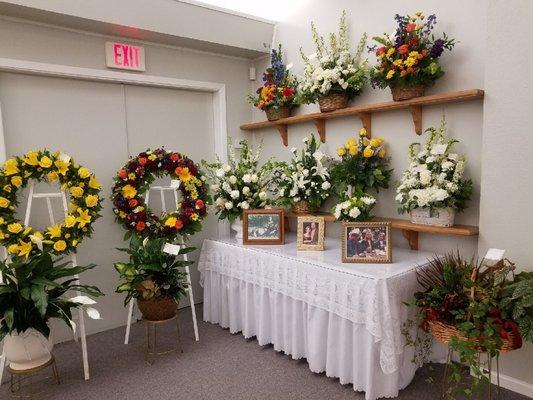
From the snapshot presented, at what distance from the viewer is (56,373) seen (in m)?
2.50

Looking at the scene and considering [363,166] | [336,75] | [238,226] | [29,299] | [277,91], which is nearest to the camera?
[29,299]

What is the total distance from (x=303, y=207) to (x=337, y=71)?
1111mm

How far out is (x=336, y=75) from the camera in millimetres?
2930

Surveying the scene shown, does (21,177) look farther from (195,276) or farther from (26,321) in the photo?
(195,276)

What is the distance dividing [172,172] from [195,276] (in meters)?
1.28

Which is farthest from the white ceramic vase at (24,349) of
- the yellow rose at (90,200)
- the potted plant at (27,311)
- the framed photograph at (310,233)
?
the framed photograph at (310,233)

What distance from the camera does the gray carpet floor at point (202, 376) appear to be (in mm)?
2350

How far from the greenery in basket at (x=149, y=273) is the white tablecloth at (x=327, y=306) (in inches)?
20.2

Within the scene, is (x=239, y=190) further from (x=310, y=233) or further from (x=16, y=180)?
(x=16, y=180)

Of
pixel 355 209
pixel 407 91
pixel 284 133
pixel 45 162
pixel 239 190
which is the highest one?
pixel 407 91

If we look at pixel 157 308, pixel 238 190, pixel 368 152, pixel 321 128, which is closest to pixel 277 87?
pixel 321 128

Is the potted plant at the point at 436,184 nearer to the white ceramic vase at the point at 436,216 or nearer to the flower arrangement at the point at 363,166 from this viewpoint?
the white ceramic vase at the point at 436,216

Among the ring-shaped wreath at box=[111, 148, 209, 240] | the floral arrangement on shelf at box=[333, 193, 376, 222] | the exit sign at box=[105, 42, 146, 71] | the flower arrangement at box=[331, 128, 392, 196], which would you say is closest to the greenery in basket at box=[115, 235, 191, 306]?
the ring-shaped wreath at box=[111, 148, 209, 240]

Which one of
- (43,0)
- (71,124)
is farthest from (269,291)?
(43,0)
